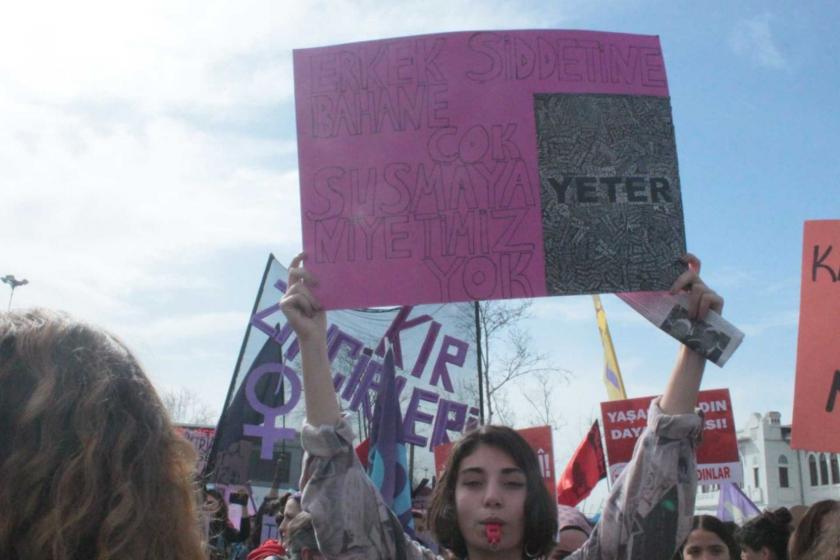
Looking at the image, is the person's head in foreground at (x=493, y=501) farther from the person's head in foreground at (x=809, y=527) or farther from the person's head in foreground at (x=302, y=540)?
the person's head in foreground at (x=302, y=540)

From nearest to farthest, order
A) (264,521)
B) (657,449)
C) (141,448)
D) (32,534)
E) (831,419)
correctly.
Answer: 1. (32,534)
2. (141,448)
3. (657,449)
4. (831,419)
5. (264,521)

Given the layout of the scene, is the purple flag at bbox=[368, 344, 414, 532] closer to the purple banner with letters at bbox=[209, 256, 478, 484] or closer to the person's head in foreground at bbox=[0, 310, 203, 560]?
the person's head in foreground at bbox=[0, 310, 203, 560]

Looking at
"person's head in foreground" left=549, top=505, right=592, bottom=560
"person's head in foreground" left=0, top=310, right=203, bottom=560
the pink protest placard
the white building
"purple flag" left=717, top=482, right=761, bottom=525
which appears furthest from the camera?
the white building

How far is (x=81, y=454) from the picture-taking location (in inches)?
44.5

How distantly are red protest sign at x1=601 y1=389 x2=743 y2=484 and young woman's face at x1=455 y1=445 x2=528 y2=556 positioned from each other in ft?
17.2

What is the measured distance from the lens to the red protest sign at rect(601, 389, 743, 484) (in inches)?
290

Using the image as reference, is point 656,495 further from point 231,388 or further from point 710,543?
point 231,388

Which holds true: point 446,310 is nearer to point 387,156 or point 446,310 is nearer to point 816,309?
point 816,309

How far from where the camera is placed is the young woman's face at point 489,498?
2250 mm

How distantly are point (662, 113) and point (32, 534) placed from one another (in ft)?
7.54

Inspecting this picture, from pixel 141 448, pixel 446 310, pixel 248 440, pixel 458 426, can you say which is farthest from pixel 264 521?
pixel 141 448

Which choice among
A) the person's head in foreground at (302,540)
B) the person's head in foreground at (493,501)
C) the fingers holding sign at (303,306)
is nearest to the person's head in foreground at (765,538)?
the person's head in foreground at (302,540)

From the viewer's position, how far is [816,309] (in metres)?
3.63

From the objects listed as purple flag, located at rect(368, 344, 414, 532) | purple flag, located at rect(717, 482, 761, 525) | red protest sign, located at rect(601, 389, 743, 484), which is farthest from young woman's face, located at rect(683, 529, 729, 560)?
purple flag, located at rect(717, 482, 761, 525)
